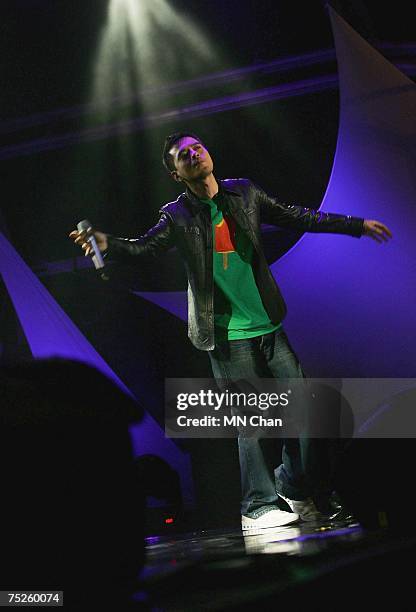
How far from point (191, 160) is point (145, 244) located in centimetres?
39

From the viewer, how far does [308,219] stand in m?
2.44

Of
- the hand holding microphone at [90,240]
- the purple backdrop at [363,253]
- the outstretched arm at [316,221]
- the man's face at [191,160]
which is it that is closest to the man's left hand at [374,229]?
the outstretched arm at [316,221]

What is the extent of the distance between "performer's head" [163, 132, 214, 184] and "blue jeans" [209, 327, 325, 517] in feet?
2.29

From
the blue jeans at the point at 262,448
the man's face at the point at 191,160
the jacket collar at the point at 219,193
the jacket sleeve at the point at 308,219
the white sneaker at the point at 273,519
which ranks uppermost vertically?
the man's face at the point at 191,160

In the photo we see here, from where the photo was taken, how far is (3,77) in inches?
127

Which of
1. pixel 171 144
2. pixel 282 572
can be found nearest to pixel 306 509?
pixel 282 572

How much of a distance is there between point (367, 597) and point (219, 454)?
181cm

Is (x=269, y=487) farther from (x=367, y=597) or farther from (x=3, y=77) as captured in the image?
(x=3, y=77)

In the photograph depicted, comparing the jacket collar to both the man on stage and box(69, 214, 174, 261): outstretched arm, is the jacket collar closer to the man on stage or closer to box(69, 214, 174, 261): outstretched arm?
the man on stage

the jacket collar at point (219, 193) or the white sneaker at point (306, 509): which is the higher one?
the jacket collar at point (219, 193)

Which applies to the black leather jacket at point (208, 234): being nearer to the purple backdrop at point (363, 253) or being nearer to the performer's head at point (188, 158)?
the performer's head at point (188, 158)

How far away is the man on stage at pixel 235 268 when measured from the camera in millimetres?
2271

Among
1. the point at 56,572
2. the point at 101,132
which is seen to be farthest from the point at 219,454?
the point at 56,572

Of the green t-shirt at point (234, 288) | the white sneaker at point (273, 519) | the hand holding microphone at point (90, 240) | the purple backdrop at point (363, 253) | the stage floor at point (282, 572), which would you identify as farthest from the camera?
the purple backdrop at point (363, 253)
